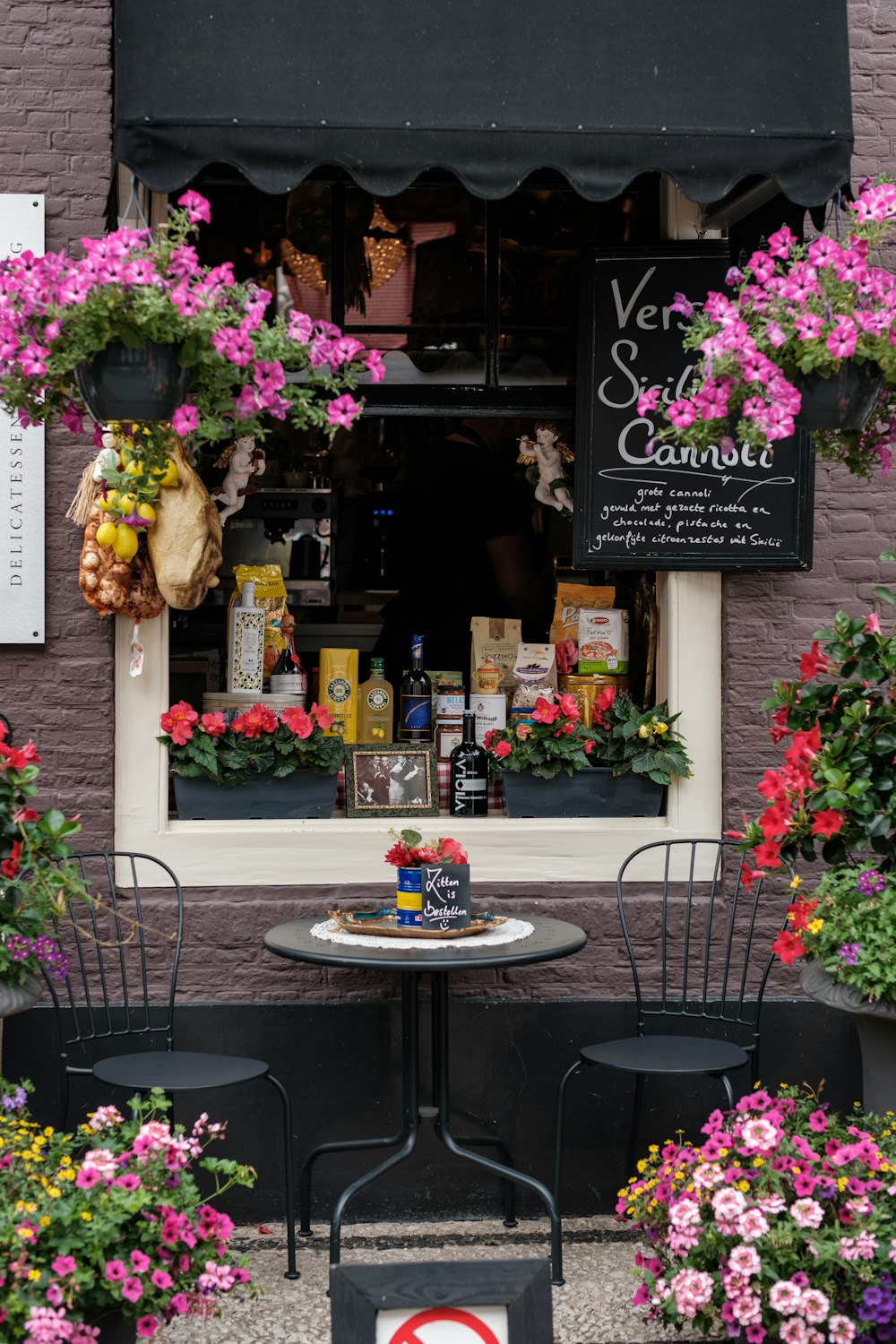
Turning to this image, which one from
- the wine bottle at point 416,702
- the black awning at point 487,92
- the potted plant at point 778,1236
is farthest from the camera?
the wine bottle at point 416,702

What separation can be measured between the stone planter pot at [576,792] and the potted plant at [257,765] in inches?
22.8

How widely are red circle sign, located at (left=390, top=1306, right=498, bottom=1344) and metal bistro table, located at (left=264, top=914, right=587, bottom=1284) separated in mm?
1123

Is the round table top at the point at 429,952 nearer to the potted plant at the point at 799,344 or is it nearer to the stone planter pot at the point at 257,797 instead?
the stone planter pot at the point at 257,797

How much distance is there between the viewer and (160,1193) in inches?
124

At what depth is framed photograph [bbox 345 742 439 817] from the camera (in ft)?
15.8

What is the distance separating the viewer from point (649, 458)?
15.5 feet

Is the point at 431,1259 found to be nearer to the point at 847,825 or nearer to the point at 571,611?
the point at 847,825

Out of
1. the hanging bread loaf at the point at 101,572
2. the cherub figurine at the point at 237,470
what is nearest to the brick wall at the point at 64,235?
the hanging bread loaf at the point at 101,572

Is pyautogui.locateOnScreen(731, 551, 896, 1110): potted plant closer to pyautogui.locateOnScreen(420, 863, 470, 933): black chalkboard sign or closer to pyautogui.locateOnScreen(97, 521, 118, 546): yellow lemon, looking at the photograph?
pyautogui.locateOnScreen(420, 863, 470, 933): black chalkboard sign

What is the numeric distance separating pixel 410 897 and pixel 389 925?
0.15 m

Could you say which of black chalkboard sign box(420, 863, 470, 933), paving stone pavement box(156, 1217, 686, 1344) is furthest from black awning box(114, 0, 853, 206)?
paving stone pavement box(156, 1217, 686, 1344)

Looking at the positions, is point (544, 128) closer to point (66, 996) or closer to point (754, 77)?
point (754, 77)

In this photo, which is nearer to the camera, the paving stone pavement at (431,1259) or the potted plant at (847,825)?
the potted plant at (847,825)

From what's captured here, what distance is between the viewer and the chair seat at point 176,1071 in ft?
12.6
